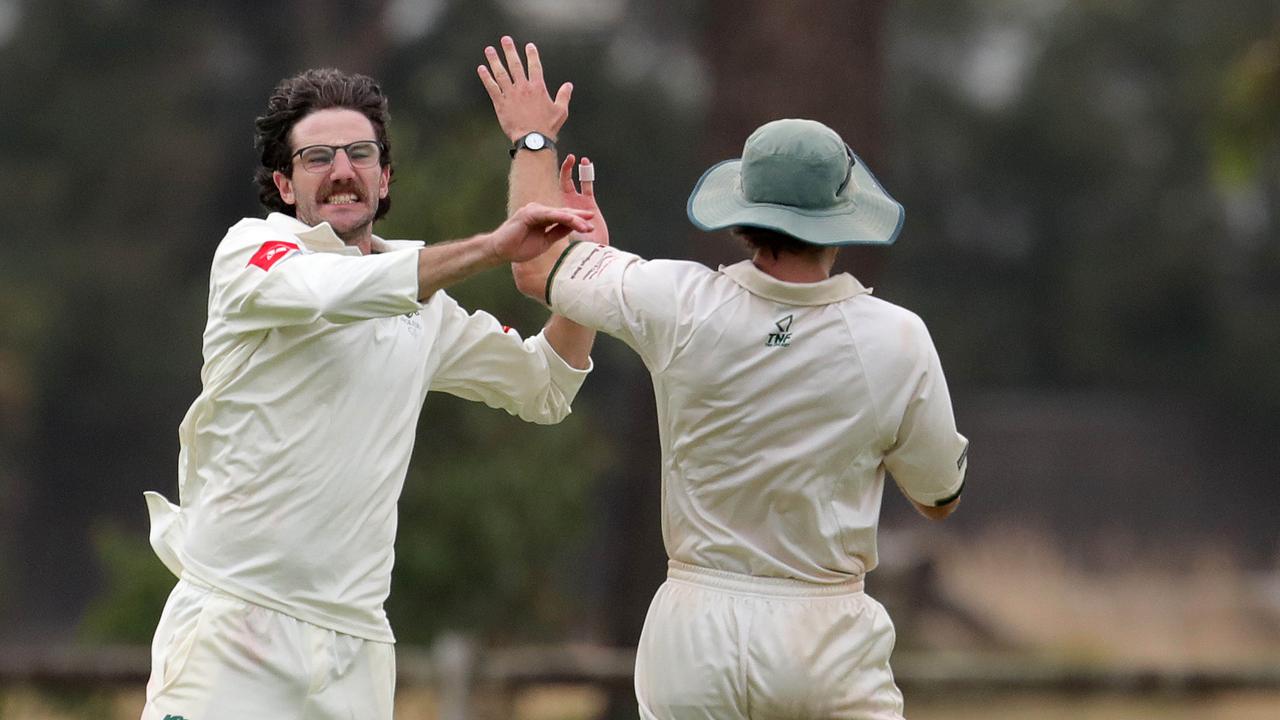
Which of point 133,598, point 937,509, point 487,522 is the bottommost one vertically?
point 133,598

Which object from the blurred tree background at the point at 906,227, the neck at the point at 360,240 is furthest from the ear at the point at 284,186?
the blurred tree background at the point at 906,227

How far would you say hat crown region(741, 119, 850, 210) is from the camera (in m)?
4.15

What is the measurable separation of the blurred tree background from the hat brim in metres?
11.6

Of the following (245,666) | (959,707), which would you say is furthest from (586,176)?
(959,707)

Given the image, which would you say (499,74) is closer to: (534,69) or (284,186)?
(534,69)

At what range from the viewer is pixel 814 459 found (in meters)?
4.16

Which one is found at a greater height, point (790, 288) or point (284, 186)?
point (284, 186)

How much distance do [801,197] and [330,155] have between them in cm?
111

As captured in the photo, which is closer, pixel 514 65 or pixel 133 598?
pixel 514 65

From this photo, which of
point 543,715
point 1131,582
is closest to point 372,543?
point 543,715

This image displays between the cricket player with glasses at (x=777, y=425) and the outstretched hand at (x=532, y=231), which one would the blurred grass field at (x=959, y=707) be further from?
the outstretched hand at (x=532, y=231)

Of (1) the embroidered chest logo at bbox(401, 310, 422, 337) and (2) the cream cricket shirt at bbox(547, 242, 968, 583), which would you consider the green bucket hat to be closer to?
(2) the cream cricket shirt at bbox(547, 242, 968, 583)

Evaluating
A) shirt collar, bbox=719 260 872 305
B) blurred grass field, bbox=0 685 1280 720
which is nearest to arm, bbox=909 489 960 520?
shirt collar, bbox=719 260 872 305

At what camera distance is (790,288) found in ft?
13.6
